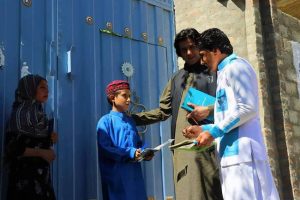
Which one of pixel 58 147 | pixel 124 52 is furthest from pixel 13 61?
pixel 124 52

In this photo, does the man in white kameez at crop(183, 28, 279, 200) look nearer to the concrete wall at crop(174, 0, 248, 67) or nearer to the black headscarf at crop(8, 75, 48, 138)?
the black headscarf at crop(8, 75, 48, 138)

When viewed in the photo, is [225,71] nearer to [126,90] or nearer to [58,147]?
[126,90]

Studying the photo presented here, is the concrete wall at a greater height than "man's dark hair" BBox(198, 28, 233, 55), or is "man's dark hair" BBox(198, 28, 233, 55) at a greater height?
the concrete wall

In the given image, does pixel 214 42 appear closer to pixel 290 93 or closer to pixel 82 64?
pixel 82 64

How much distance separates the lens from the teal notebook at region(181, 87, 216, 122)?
10.4 ft

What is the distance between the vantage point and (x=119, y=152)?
341 cm

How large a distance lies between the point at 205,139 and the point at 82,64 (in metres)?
1.85

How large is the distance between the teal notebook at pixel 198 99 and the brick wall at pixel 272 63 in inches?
80.1

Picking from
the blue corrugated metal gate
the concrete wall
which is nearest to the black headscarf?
the blue corrugated metal gate

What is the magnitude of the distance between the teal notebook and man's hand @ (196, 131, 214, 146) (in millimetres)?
596

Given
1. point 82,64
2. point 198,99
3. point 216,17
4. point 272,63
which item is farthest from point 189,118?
point 216,17

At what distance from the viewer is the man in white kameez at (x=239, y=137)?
2.45m

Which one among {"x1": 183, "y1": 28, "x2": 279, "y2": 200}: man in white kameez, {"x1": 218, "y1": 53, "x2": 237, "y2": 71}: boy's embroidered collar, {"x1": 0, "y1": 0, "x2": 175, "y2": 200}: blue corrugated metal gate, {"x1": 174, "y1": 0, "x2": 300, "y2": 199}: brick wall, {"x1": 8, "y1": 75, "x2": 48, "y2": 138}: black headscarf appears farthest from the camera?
{"x1": 174, "y1": 0, "x2": 300, "y2": 199}: brick wall

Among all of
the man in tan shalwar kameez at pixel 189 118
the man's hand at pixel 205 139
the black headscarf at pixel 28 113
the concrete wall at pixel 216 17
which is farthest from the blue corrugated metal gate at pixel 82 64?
the man's hand at pixel 205 139
